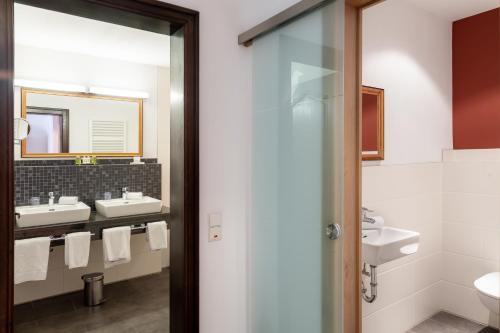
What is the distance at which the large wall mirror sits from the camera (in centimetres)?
321

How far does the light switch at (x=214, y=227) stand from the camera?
168 cm

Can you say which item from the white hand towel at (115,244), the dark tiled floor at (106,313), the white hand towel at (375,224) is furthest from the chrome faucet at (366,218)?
the white hand towel at (115,244)

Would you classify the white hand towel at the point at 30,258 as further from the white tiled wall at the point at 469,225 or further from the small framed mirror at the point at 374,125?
the white tiled wall at the point at 469,225

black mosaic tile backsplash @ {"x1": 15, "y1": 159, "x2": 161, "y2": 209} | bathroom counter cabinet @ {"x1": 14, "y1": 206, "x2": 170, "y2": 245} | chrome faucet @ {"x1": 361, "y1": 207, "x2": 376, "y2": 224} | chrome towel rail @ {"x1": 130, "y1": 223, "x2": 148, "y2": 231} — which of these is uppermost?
black mosaic tile backsplash @ {"x1": 15, "y1": 159, "x2": 161, "y2": 209}

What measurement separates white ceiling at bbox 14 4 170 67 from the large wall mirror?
0.46m

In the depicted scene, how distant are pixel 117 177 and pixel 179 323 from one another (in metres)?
2.29

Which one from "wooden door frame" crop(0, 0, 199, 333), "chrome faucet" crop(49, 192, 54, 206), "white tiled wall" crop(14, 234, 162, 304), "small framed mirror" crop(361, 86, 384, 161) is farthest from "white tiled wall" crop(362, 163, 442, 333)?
"chrome faucet" crop(49, 192, 54, 206)

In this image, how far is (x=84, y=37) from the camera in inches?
118

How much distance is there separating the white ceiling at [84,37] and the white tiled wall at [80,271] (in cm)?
197

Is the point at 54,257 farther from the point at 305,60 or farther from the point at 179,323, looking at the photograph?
the point at 305,60

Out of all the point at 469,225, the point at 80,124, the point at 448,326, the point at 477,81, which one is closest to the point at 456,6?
the point at 477,81

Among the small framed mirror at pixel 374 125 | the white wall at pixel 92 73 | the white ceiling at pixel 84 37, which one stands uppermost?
the white ceiling at pixel 84 37

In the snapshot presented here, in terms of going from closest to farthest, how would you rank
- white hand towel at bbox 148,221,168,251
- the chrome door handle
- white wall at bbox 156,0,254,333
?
the chrome door handle < white wall at bbox 156,0,254,333 < white hand towel at bbox 148,221,168,251

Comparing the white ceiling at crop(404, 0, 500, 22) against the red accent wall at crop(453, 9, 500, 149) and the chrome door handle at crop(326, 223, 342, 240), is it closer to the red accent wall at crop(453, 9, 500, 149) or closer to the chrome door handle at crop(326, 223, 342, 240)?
the red accent wall at crop(453, 9, 500, 149)
